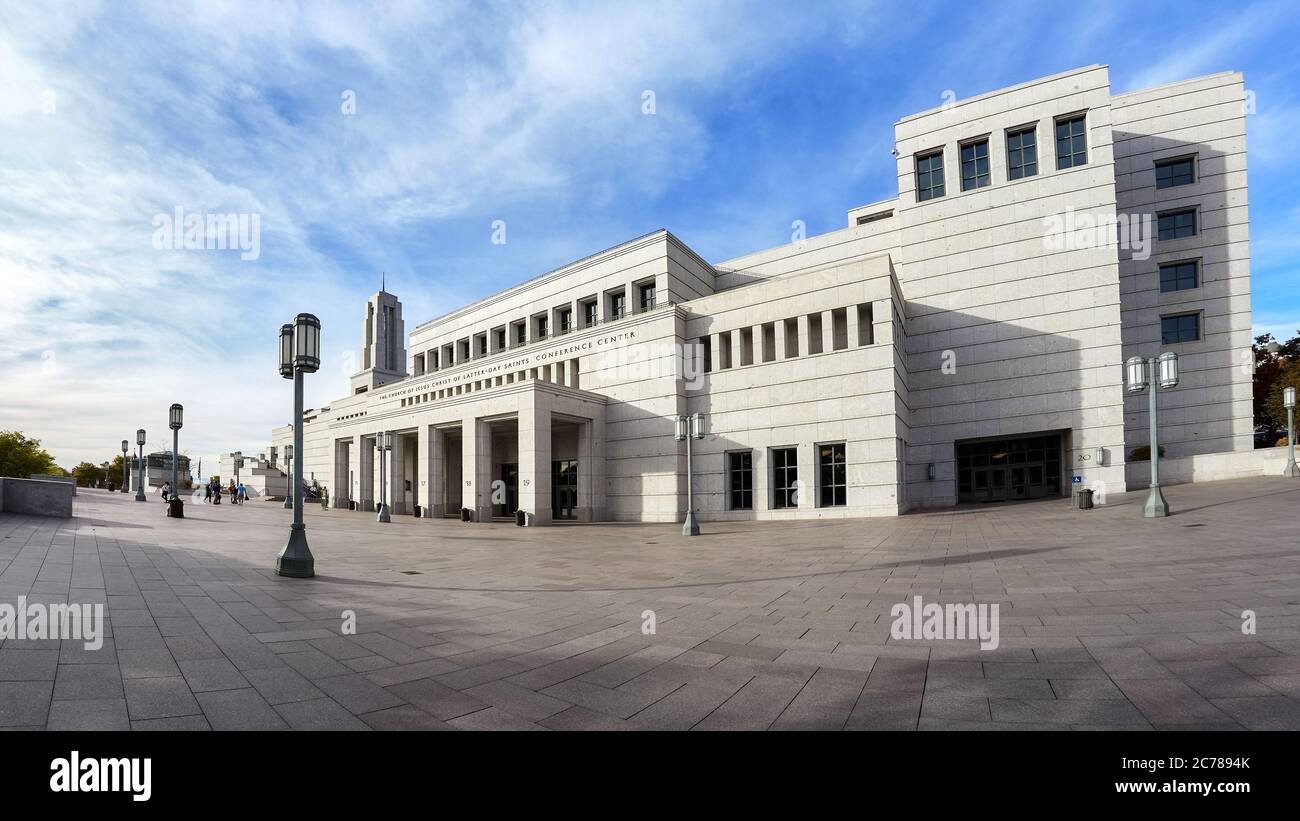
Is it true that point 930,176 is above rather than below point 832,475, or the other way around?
above

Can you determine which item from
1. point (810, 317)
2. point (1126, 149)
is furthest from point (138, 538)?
point (1126, 149)

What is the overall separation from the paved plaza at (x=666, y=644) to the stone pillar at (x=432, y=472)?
2134cm

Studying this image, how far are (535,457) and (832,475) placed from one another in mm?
14482

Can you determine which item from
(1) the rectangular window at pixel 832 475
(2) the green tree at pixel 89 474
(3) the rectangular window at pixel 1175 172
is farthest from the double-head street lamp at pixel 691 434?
(2) the green tree at pixel 89 474

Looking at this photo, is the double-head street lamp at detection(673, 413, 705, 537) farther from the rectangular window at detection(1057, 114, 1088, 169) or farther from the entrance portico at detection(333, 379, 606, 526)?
the rectangular window at detection(1057, 114, 1088, 169)

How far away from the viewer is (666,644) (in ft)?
20.3

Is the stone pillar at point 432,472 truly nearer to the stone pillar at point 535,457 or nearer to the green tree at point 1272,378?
the stone pillar at point 535,457

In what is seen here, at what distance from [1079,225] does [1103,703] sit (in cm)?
3498

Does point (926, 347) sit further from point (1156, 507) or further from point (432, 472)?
point (432, 472)

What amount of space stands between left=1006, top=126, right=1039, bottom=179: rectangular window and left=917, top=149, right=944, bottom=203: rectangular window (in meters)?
3.39

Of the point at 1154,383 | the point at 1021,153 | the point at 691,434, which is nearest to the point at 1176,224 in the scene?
the point at 1021,153

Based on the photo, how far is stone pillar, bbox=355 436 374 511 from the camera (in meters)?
41.5
